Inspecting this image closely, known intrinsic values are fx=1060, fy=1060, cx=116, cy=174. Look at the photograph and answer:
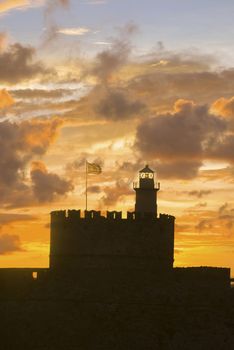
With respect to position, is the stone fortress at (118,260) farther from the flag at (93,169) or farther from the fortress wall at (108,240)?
the flag at (93,169)

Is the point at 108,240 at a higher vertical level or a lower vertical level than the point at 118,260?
higher

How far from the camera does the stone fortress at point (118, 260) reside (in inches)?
2190

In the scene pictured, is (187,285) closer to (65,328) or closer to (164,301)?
(164,301)

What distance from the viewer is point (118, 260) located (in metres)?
58.0

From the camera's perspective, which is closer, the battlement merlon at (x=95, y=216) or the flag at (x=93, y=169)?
the battlement merlon at (x=95, y=216)

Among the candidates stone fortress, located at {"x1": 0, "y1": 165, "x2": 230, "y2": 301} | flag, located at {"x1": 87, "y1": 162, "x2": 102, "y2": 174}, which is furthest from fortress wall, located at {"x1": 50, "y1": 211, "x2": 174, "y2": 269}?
flag, located at {"x1": 87, "y1": 162, "x2": 102, "y2": 174}

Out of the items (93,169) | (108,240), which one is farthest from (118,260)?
(93,169)

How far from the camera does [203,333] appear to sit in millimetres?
54344

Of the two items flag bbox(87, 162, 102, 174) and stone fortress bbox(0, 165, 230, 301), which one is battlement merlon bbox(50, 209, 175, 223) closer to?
stone fortress bbox(0, 165, 230, 301)

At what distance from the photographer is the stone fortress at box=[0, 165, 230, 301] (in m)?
55.6

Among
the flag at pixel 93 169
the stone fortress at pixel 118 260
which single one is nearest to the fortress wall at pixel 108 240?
the stone fortress at pixel 118 260

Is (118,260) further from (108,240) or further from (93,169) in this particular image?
(93,169)

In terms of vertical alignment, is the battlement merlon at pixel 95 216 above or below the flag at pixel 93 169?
below

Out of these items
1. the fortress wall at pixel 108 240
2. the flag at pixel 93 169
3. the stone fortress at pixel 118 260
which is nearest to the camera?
the stone fortress at pixel 118 260
